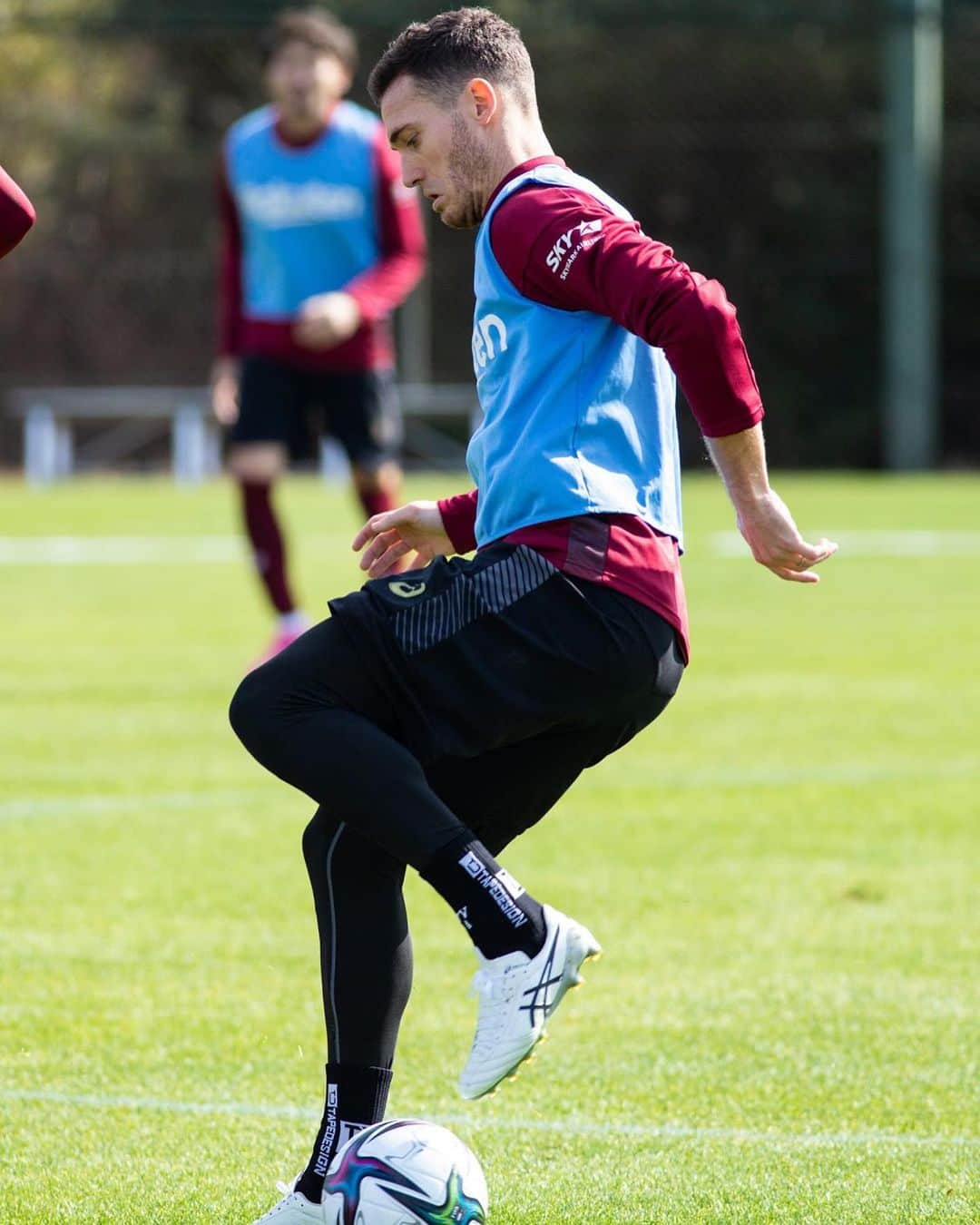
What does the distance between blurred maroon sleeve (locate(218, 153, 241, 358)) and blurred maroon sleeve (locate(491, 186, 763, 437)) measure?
6496mm

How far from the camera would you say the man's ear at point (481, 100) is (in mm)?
3064

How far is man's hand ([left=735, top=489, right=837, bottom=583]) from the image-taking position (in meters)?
2.80

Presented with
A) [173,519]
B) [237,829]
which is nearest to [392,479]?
[237,829]

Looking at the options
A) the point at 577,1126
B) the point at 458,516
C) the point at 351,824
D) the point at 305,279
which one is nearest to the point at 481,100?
the point at 458,516

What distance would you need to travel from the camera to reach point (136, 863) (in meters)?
5.26

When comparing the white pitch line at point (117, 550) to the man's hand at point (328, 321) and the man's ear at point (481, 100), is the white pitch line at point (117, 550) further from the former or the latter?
the man's ear at point (481, 100)

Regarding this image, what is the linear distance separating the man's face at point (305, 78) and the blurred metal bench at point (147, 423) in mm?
13915

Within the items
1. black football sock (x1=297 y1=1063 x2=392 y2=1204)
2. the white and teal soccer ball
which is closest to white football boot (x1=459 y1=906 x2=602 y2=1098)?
the white and teal soccer ball

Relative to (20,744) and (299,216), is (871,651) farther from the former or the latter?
(20,744)

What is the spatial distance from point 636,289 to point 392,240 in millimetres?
6599

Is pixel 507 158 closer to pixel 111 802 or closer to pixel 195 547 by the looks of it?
pixel 111 802

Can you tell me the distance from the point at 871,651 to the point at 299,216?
3209mm

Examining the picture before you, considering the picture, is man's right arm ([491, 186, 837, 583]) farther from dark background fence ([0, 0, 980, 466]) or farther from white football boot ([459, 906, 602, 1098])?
dark background fence ([0, 0, 980, 466])

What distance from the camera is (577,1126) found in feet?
11.0
